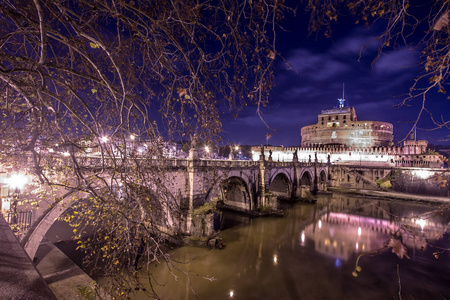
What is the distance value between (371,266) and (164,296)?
11728 millimetres

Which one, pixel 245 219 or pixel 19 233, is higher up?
pixel 19 233

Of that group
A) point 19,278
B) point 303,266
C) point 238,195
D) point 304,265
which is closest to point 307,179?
point 238,195

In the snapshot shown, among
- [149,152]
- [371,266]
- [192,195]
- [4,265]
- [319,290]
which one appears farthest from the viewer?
[192,195]

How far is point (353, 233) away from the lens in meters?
19.6

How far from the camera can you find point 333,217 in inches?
956

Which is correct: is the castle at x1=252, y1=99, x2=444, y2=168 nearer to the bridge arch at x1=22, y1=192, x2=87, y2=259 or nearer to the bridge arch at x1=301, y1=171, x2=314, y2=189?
the bridge arch at x1=301, y1=171, x2=314, y2=189

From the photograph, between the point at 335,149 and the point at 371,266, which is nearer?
the point at 371,266

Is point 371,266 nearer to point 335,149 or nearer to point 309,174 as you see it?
point 309,174

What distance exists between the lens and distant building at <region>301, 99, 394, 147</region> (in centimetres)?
5775

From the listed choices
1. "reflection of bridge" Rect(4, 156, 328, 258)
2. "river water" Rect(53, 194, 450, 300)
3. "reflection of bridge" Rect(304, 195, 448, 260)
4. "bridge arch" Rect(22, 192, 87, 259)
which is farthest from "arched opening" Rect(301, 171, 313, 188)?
"bridge arch" Rect(22, 192, 87, 259)

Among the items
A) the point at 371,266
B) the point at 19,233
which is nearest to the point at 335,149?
the point at 371,266

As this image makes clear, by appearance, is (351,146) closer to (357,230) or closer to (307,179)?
(307,179)

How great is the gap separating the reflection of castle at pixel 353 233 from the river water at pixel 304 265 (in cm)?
7

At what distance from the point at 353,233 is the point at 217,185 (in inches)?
504
